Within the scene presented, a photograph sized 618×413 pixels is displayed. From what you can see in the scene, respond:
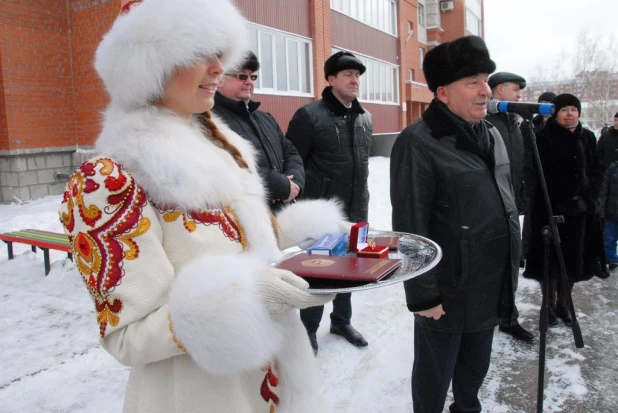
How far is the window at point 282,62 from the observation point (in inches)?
486

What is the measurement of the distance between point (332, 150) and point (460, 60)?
157 cm

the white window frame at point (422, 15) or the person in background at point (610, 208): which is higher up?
the white window frame at point (422, 15)

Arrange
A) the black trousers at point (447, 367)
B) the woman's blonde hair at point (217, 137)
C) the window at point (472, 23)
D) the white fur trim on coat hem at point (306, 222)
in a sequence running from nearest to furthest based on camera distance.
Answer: the woman's blonde hair at point (217, 137) → the white fur trim on coat hem at point (306, 222) → the black trousers at point (447, 367) → the window at point (472, 23)

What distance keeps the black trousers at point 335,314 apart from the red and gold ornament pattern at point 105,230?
2459 millimetres

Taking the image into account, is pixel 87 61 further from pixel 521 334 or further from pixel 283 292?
pixel 283 292

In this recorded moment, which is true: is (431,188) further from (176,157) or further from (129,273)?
(129,273)

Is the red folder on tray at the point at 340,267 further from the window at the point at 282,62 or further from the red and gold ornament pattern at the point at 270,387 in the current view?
the window at the point at 282,62

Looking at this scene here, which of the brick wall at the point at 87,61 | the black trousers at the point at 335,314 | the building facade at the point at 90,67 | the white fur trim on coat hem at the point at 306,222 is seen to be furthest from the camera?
the brick wall at the point at 87,61

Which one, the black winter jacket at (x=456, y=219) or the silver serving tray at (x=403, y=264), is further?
the black winter jacket at (x=456, y=219)

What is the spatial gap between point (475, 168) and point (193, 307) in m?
1.62

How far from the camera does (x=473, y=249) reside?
7.30ft

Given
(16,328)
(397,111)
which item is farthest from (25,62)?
(397,111)

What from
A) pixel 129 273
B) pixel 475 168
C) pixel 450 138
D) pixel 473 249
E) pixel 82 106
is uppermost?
pixel 82 106

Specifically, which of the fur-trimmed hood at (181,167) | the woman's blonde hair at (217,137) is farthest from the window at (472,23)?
the fur-trimmed hood at (181,167)
